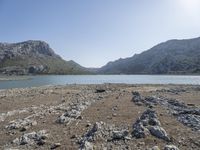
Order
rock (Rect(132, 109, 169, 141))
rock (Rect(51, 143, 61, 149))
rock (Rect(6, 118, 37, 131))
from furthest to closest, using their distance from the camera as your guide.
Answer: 1. rock (Rect(6, 118, 37, 131))
2. rock (Rect(132, 109, 169, 141))
3. rock (Rect(51, 143, 61, 149))

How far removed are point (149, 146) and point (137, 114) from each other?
1113 centimetres

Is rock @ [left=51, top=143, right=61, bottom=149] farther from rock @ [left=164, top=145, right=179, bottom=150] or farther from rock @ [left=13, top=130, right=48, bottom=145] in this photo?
rock @ [left=164, top=145, right=179, bottom=150]

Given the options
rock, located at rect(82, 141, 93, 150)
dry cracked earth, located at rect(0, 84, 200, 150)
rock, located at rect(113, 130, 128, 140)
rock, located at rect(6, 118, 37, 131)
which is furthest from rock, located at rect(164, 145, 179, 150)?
rock, located at rect(6, 118, 37, 131)

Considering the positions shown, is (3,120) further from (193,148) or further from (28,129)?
(193,148)

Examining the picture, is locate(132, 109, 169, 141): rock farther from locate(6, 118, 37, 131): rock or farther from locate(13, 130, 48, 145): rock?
locate(6, 118, 37, 131): rock

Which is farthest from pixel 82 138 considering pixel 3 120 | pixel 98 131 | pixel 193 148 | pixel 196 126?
pixel 3 120

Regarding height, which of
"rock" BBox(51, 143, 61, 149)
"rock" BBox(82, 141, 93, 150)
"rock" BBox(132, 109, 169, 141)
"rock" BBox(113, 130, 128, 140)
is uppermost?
"rock" BBox(132, 109, 169, 141)

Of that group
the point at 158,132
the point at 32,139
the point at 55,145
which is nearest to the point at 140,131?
the point at 158,132

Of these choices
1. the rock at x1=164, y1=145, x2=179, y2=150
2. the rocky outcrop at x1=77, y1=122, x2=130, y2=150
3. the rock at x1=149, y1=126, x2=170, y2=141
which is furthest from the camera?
the rock at x1=149, y1=126, x2=170, y2=141

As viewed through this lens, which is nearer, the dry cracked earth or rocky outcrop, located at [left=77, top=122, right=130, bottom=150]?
rocky outcrop, located at [left=77, top=122, right=130, bottom=150]

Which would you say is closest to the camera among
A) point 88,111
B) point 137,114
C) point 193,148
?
point 193,148

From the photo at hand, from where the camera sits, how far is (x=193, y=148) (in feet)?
65.5

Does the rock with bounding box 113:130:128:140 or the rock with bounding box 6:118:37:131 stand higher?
the rock with bounding box 113:130:128:140

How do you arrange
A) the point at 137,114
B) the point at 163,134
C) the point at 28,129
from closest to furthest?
the point at 163,134 → the point at 28,129 → the point at 137,114
